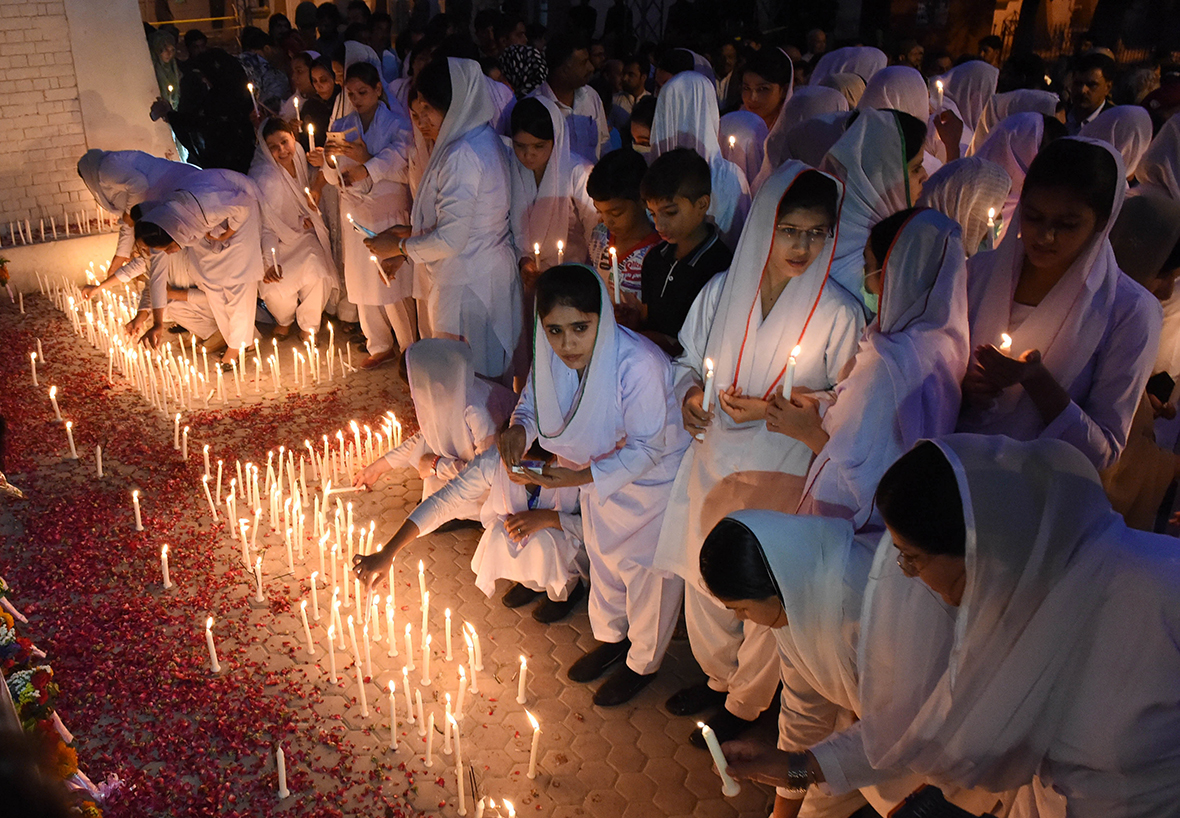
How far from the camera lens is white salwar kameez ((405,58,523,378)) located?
519cm

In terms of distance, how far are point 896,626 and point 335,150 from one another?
17.7 feet

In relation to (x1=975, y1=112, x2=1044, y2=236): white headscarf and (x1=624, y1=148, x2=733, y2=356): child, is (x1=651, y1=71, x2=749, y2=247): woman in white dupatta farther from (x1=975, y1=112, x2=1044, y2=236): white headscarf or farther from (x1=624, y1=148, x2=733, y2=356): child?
(x1=975, y1=112, x2=1044, y2=236): white headscarf

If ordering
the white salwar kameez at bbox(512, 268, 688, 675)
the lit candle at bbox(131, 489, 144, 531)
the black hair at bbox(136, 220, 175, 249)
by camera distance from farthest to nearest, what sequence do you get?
the black hair at bbox(136, 220, 175, 249) < the lit candle at bbox(131, 489, 144, 531) < the white salwar kameez at bbox(512, 268, 688, 675)

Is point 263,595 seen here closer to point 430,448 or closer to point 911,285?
point 430,448

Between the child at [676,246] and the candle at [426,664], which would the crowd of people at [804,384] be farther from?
the candle at [426,664]

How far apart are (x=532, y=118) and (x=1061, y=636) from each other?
3.95 m

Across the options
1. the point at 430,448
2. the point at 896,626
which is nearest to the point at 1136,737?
the point at 896,626

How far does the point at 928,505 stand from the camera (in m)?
1.86

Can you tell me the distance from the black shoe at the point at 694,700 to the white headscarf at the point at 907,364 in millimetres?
1262

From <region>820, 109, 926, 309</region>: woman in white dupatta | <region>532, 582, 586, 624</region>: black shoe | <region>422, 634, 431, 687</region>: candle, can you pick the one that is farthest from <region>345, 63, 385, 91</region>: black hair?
<region>422, 634, 431, 687</region>: candle

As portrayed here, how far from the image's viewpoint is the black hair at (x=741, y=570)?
222 centimetres

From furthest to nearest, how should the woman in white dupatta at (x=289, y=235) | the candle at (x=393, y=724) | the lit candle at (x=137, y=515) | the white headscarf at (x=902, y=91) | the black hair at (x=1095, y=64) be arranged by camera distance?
1. the woman in white dupatta at (x=289, y=235)
2. the black hair at (x=1095, y=64)
3. the white headscarf at (x=902, y=91)
4. the lit candle at (x=137, y=515)
5. the candle at (x=393, y=724)

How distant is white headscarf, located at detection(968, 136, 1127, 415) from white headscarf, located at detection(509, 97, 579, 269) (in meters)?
2.89

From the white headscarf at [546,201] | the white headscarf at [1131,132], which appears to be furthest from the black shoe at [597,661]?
the white headscarf at [1131,132]
